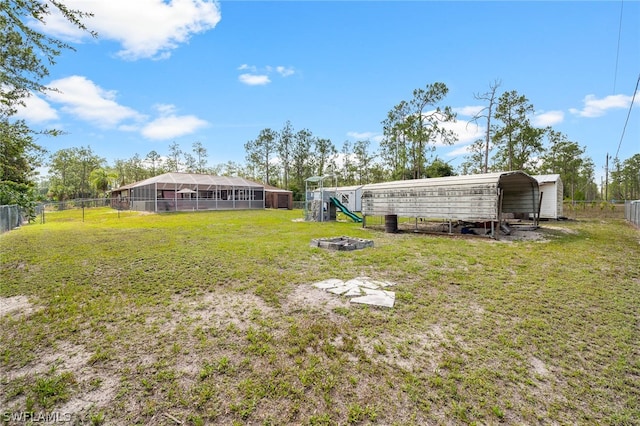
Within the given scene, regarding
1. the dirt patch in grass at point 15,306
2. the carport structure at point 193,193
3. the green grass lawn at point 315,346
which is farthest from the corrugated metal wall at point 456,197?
the carport structure at point 193,193

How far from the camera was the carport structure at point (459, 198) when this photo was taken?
10.0 metres

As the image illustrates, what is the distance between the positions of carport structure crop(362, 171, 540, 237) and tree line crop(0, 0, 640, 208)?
10.0 metres

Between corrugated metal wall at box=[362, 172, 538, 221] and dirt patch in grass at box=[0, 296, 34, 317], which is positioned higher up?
corrugated metal wall at box=[362, 172, 538, 221]

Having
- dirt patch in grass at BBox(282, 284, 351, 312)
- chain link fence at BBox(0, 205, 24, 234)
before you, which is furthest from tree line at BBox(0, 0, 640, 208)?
dirt patch in grass at BBox(282, 284, 351, 312)

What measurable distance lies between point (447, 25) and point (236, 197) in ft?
74.0

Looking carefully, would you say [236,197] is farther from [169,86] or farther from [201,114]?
[201,114]

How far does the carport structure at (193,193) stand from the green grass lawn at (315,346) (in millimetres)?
19171

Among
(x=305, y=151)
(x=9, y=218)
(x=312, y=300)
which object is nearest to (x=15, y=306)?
(x=312, y=300)

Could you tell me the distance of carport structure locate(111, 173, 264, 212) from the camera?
2378 cm

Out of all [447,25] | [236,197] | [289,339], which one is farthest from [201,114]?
[289,339]

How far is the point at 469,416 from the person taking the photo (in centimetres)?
203

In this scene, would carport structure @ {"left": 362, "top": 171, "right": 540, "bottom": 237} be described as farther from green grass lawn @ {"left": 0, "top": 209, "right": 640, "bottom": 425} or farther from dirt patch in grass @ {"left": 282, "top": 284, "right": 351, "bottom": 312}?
dirt patch in grass @ {"left": 282, "top": 284, "right": 351, "bottom": 312}

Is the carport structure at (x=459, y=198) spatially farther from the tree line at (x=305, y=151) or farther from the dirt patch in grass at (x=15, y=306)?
the dirt patch in grass at (x=15, y=306)

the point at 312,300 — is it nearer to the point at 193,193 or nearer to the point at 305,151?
the point at 193,193
